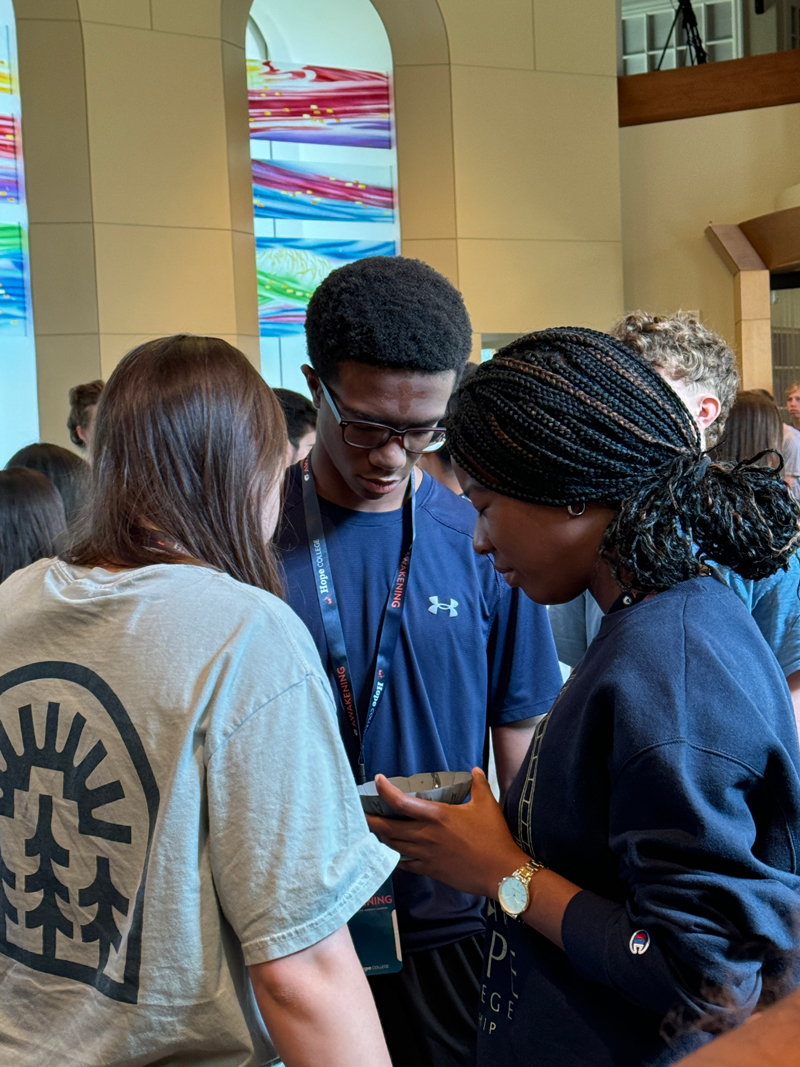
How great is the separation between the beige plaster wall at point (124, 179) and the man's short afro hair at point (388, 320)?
200 inches

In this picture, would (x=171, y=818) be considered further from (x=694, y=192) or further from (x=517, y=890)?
(x=694, y=192)

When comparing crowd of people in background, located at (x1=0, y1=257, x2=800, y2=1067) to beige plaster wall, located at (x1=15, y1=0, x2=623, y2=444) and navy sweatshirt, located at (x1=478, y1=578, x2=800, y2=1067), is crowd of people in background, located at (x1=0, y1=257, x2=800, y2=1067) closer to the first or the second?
navy sweatshirt, located at (x1=478, y1=578, x2=800, y2=1067)

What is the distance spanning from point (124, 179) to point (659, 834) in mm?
6665

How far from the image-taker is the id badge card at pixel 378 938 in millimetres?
1458

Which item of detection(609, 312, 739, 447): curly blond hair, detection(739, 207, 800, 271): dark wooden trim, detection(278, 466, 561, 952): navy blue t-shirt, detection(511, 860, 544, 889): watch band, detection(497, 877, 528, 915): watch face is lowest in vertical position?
detection(497, 877, 528, 915): watch face

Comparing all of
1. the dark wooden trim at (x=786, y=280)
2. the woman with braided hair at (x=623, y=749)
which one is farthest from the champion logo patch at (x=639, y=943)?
the dark wooden trim at (x=786, y=280)

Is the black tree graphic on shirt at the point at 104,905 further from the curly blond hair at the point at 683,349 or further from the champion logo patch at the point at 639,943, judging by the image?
the curly blond hair at the point at 683,349

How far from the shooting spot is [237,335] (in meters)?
6.90

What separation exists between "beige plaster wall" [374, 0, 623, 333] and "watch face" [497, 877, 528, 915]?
22.0 ft

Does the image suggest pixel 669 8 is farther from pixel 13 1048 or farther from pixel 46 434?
pixel 13 1048

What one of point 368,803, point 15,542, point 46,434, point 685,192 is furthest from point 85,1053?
point 685,192

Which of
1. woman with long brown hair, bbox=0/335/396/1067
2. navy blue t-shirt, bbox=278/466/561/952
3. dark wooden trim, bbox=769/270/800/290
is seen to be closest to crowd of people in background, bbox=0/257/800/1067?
woman with long brown hair, bbox=0/335/396/1067

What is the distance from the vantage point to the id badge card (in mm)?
1458

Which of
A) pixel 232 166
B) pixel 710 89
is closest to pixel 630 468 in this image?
pixel 232 166
